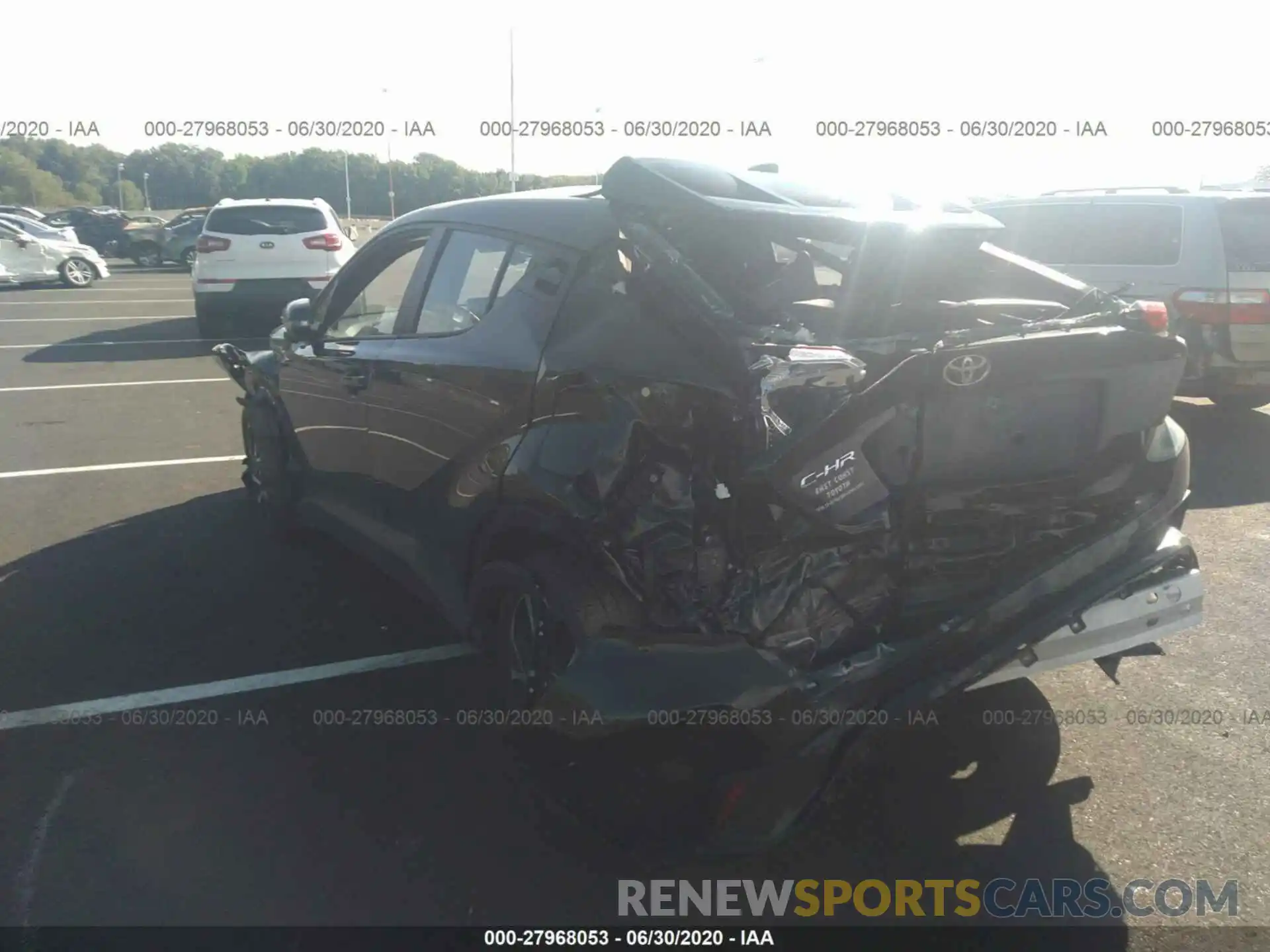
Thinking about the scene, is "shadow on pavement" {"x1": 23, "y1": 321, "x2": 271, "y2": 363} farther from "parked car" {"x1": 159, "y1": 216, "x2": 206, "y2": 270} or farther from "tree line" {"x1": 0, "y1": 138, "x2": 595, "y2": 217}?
"parked car" {"x1": 159, "y1": 216, "x2": 206, "y2": 270}

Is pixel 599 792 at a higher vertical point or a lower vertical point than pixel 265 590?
higher

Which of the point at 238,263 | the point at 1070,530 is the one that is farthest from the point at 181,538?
the point at 238,263

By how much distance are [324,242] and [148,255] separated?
21.1 m

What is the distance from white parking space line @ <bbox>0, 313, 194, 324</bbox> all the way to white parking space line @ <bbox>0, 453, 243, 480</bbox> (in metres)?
11.0

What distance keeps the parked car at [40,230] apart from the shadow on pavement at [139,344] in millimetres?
9557

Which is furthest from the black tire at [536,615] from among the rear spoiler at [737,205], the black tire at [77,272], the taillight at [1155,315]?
the black tire at [77,272]

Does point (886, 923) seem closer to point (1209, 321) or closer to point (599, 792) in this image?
point (599, 792)

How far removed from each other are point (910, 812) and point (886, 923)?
1.73 ft

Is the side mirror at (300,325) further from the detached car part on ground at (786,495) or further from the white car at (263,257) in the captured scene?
the white car at (263,257)

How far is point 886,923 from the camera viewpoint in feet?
10.1

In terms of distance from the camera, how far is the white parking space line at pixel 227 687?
4.16m

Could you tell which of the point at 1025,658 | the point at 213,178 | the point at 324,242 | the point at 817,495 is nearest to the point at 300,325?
the point at 817,495

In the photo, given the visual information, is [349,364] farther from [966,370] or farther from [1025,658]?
[1025,658]

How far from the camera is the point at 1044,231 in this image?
9922 millimetres
